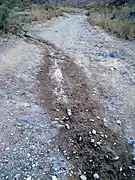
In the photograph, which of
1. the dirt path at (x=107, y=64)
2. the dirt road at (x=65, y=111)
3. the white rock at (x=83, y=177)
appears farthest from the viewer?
the dirt path at (x=107, y=64)

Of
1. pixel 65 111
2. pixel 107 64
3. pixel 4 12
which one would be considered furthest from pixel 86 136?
pixel 4 12

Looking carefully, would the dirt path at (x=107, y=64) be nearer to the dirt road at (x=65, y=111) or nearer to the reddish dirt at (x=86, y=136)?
the dirt road at (x=65, y=111)

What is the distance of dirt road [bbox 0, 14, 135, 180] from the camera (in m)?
4.68

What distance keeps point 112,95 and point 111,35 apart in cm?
617

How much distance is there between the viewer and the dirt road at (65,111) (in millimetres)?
4676

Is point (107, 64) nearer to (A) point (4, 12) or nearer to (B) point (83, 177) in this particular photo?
(A) point (4, 12)

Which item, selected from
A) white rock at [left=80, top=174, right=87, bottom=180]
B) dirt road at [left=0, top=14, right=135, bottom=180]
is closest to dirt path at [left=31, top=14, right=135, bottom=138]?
dirt road at [left=0, top=14, right=135, bottom=180]

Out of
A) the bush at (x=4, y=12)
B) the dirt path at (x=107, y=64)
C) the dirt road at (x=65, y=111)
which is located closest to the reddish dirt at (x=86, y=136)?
the dirt road at (x=65, y=111)

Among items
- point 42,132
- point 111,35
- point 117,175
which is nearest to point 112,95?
point 42,132

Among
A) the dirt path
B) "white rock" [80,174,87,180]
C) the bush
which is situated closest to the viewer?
"white rock" [80,174,87,180]

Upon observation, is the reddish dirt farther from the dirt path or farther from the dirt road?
the dirt path

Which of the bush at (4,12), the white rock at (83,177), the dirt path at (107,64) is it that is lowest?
the dirt path at (107,64)

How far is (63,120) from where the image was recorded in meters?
5.71

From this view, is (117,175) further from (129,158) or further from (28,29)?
(28,29)
